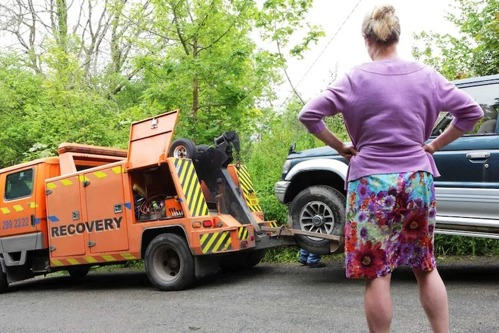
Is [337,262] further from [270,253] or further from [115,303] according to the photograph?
[115,303]

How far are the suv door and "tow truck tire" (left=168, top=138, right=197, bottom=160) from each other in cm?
309

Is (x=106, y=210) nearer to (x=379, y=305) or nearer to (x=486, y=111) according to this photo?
(x=486, y=111)

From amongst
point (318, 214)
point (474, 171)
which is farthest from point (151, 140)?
point (474, 171)

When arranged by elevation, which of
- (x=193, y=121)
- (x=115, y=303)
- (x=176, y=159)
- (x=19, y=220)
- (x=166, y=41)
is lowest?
(x=115, y=303)

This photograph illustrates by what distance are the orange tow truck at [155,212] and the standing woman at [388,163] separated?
3107 millimetres

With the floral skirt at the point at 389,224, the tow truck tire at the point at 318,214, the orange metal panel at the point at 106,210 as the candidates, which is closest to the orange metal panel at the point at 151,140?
the orange metal panel at the point at 106,210

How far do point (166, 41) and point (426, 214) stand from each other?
8588mm

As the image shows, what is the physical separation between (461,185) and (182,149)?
348cm

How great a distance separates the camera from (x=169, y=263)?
6703 millimetres

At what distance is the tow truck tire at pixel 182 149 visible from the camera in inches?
264

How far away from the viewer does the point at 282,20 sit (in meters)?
10.0

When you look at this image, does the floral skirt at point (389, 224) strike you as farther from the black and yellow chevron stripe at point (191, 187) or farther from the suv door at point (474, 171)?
the black and yellow chevron stripe at point (191, 187)

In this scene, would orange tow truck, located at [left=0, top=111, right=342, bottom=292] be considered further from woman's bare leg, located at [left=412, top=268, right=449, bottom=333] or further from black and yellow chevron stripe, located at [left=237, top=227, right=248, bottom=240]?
woman's bare leg, located at [left=412, top=268, right=449, bottom=333]

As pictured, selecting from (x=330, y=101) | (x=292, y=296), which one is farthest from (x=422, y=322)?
(x=330, y=101)
